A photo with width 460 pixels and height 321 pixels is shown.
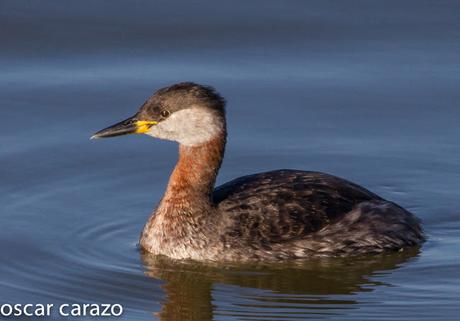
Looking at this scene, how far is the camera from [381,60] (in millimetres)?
16766

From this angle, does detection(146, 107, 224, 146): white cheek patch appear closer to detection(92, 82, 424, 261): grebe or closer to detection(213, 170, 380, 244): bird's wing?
detection(92, 82, 424, 261): grebe

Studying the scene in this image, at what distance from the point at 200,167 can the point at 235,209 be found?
0.48 metres

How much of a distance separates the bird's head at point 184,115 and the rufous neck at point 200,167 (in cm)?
6

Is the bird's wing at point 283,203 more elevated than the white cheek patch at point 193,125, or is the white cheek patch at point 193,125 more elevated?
the white cheek patch at point 193,125

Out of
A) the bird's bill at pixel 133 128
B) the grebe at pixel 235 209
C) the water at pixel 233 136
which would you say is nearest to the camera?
the water at pixel 233 136

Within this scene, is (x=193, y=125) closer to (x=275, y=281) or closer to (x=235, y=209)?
(x=235, y=209)

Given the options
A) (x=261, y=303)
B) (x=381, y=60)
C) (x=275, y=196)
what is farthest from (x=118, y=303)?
(x=381, y=60)

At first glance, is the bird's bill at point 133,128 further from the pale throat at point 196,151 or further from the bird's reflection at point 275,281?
the bird's reflection at point 275,281

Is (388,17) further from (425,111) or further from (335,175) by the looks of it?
(335,175)

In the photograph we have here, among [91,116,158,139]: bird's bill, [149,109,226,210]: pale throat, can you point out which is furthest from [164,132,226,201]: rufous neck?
[91,116,158,139]: bird's bill

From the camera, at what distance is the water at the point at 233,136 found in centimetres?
1167

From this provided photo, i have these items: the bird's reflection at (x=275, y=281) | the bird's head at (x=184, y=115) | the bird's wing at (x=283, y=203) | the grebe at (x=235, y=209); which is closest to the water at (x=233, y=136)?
the bird's reflection at (x=275, y=281)

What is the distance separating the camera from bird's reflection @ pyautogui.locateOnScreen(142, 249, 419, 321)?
11.4 meters

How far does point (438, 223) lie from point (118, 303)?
10.9 ft
